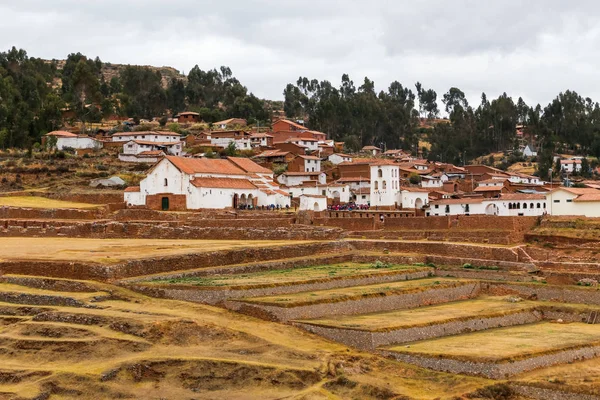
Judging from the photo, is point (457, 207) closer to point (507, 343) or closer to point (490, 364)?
point (507, 343)

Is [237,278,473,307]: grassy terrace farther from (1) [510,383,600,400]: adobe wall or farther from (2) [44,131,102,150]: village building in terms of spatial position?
(2) [44,131,102,150]: village building

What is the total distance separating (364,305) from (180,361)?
9.76 metres

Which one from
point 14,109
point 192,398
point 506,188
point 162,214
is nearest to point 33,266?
point 192,398

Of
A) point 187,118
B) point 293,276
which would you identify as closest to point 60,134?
point 187,118

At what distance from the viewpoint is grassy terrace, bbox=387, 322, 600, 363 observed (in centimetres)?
2661

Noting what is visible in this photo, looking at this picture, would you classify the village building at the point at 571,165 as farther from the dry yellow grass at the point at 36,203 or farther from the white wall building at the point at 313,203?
the dry yellow grass at the point at 36,203

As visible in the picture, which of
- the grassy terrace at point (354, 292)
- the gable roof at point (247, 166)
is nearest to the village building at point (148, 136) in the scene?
the gable roof at point (247, 166)

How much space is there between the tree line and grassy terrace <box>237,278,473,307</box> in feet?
166

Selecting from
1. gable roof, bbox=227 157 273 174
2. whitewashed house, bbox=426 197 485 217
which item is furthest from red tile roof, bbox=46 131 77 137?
whitewashed house, bbox=426 197 485 217

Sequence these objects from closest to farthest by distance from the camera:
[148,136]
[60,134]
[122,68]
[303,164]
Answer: [303,164], [60,134], [148,136], [122,68]

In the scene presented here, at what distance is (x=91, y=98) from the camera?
94.9 metres

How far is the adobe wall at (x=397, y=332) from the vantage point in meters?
28.4

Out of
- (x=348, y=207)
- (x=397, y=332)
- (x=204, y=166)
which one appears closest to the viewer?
(x=397, y=332)

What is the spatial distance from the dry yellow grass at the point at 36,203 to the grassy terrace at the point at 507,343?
33.1 meters
